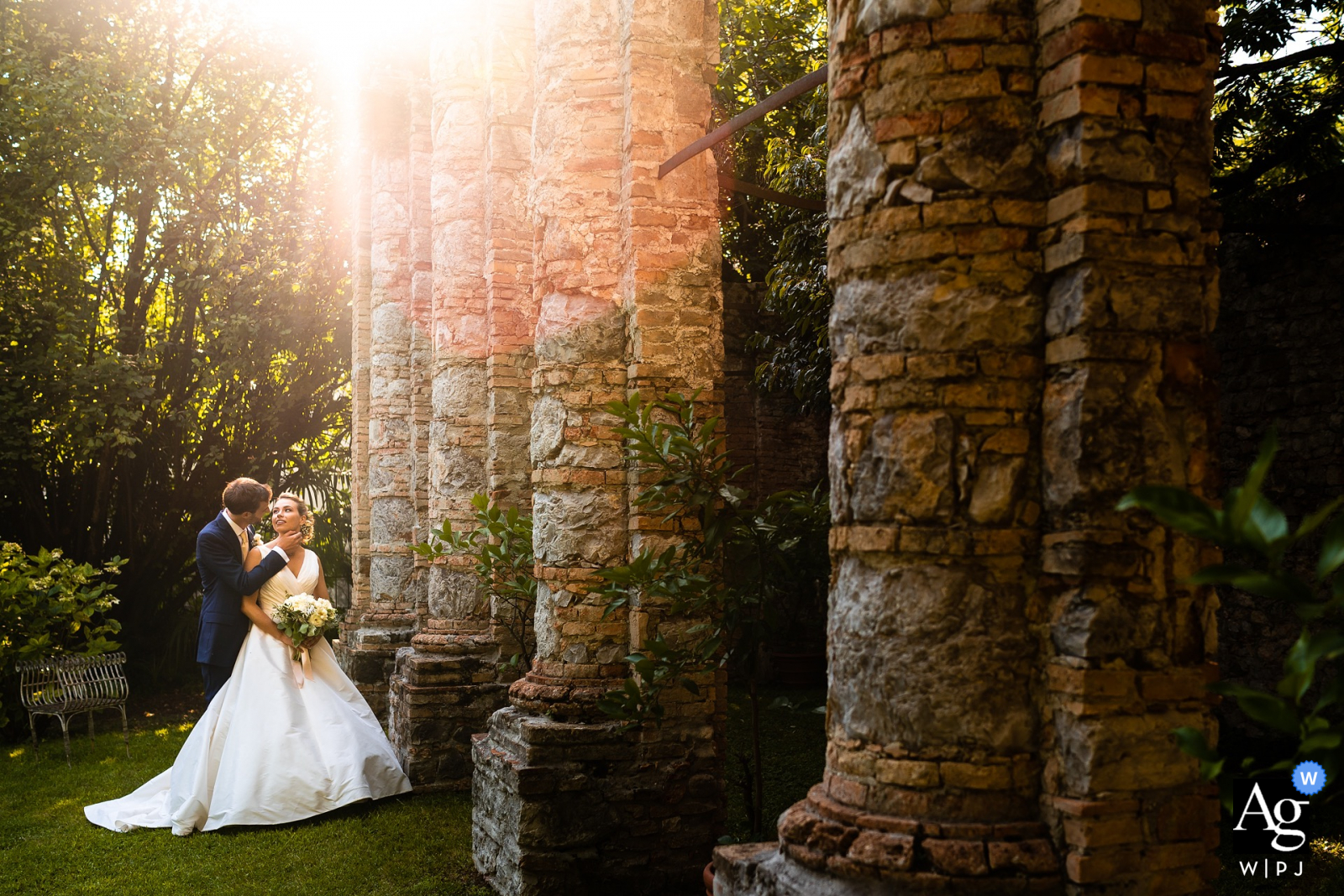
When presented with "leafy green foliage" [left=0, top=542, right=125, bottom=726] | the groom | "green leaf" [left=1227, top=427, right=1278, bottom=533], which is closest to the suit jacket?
the groom

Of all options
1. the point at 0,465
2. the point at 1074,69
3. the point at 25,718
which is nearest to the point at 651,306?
the point at 1074,69

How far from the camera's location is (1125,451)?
246 centimetres

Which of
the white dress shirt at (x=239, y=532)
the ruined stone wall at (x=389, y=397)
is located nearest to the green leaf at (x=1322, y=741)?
the white dress shirt at (x=239, y=532)

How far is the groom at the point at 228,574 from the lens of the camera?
23.7 feet

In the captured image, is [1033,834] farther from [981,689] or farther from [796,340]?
[796,340]

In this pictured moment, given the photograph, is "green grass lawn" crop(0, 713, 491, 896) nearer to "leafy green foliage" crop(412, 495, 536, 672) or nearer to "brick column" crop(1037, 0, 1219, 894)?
"leafy green foliage" crop(412, 495, 536, 672)

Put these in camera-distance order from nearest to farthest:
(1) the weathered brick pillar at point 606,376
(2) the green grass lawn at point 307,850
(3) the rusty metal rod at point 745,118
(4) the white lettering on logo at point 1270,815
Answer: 1. (4) the white lettering on logo at point 1270,815
2. (3) the rusty metal rod at point 745,118
3. (1) the weathered brick pillar at point 606,376
4. (2) the green grass lawn at point 307,850

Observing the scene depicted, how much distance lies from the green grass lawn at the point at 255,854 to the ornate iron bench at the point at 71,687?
140cm

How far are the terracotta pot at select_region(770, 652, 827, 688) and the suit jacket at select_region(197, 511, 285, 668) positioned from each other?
704 cm

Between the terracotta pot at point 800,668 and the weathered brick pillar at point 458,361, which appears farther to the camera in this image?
the terracotta pot at point 800,668

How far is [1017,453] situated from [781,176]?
26.6ft

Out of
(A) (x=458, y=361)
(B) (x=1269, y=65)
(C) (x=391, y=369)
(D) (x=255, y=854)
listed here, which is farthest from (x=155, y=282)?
(B) (x=1269, y=65)

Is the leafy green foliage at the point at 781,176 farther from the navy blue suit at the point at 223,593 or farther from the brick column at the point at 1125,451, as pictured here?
the brick column at the point at 1125,451

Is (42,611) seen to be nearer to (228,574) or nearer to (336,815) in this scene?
(228,574)
